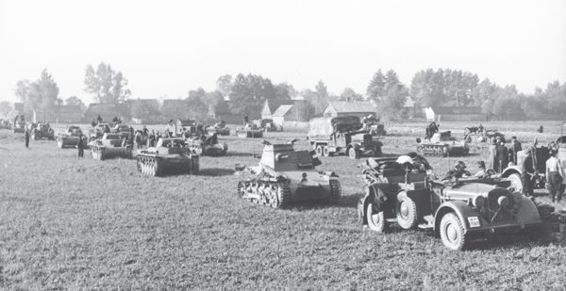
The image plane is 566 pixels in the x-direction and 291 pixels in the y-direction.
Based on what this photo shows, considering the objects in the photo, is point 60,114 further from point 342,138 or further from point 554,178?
point 554,178

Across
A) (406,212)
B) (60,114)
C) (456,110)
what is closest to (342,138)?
(406,212)

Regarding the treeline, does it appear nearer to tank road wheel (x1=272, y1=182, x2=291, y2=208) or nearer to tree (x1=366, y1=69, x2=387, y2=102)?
tree (x1=366, y1=69, x2=387, y2=102)

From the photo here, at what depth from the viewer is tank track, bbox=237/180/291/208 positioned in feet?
48.7

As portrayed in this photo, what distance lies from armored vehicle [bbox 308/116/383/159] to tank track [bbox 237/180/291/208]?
13729 millimetres

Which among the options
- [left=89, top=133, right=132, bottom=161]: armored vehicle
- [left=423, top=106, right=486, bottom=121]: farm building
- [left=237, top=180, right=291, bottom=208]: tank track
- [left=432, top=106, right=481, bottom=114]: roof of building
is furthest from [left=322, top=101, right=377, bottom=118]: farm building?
[left=237, top=180, right=291, bottom=208]: tank track

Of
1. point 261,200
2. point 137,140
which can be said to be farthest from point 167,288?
point 137,140

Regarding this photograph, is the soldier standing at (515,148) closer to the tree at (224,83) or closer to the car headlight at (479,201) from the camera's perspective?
the car headlight at (479,201)

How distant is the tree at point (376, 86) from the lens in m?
120

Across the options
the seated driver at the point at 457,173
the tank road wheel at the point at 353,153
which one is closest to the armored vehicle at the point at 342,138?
the tank road wheel at the point at 353,153

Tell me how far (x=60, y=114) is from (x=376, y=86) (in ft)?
219

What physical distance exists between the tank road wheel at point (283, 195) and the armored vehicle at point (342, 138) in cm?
1516

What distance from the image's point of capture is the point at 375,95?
12038cm

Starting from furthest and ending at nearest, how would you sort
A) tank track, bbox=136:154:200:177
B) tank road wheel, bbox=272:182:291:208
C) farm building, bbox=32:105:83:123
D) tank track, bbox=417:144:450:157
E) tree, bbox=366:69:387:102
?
tree, bbox=366:69:387:102, farm building, bbox=32:105:83:123, tank track, bbox=417:144:450:157, tank track, bbox=136:154:200:177, tank road wheel, bbox=272:182:291:208

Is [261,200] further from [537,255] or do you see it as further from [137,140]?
[137,140]
